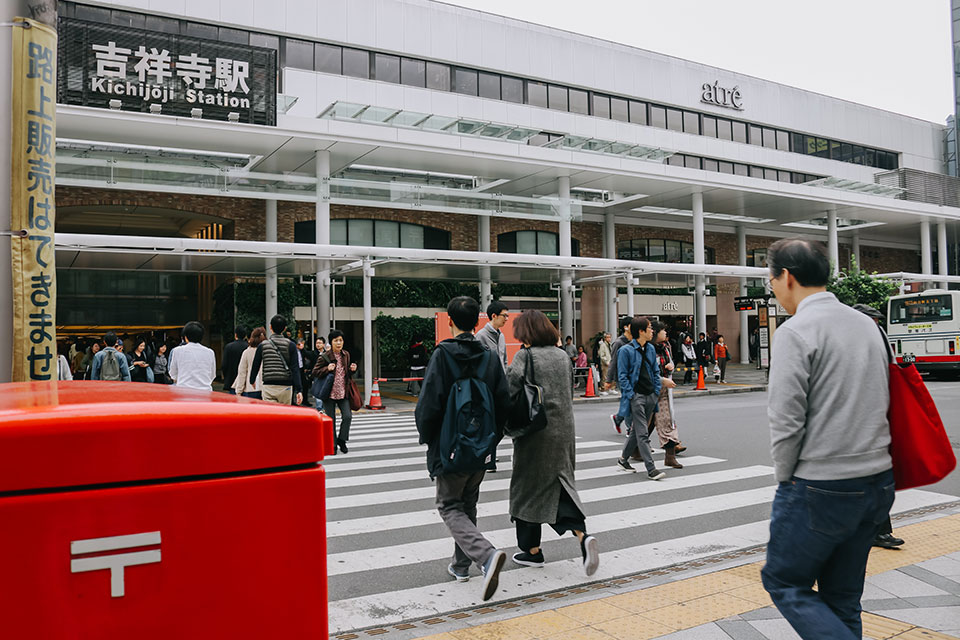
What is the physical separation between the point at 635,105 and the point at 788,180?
943 cm

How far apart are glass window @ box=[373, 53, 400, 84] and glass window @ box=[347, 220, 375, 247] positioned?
15.7 ft

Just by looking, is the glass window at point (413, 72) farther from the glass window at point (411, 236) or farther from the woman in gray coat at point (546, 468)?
the woman in gray coat at point (546, 468)

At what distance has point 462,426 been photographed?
186 inches

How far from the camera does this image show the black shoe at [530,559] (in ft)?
17.3

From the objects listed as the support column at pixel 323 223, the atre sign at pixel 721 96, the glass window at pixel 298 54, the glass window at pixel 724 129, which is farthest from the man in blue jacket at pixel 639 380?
the glass window at pixel 724 129

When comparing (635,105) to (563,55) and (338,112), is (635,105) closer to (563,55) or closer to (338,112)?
(563,55)

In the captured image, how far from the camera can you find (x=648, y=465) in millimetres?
8406

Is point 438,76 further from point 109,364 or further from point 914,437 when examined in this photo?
point 914,437

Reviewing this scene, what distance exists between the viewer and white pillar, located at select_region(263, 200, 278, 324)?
63.0 ft

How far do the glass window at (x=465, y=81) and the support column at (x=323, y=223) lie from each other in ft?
25.2

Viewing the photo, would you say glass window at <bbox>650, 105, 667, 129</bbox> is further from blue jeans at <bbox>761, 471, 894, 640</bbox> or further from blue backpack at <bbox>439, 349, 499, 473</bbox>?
blue jeans at <bbox>761, 471, 894, 640</bbox>

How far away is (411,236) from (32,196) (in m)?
23.8

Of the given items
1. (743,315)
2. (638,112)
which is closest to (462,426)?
(638,112)

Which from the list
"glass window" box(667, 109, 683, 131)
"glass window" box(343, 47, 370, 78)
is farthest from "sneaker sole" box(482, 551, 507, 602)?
"glass window" box(667, 109, 683, 131)
